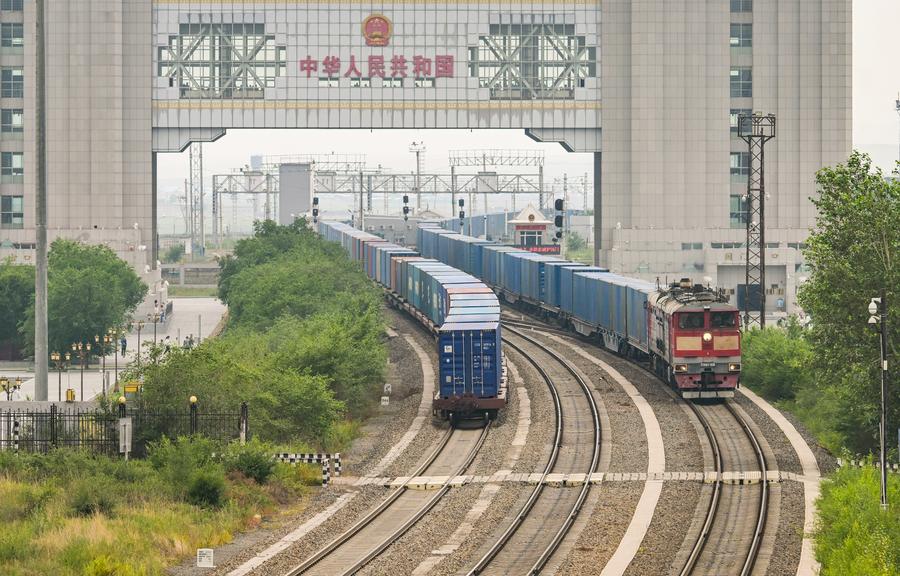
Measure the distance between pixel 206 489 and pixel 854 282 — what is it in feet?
67.0

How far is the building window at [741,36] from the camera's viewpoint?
4808 inches

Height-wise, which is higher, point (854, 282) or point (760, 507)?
point (854, 282)

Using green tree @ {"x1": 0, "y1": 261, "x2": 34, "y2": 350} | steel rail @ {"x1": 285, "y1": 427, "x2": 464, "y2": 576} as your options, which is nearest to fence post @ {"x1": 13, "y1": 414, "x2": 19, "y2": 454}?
steel rail @ {"x1": 285, "y1": 427, "x2": 464, "y2": 576}

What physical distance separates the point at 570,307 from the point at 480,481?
38.7 metres

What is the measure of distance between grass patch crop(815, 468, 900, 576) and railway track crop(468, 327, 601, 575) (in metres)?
6.13

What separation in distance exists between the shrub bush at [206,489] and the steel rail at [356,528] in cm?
380

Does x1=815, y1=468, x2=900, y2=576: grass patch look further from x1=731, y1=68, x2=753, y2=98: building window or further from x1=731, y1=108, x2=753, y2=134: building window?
x1=731, y1=68, x2=753, y2=98: building window

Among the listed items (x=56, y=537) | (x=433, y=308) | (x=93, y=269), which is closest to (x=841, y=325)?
(x=56, y=537)

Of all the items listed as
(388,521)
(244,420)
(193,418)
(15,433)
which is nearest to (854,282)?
(388,521)

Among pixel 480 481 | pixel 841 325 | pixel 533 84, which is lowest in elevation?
pixel 480 481

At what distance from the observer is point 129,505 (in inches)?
1446

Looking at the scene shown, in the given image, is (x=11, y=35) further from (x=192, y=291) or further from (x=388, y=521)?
(x=388, y=521)

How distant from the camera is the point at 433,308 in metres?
76.2

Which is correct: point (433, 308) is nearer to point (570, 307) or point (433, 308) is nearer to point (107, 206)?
point (570, 307)
